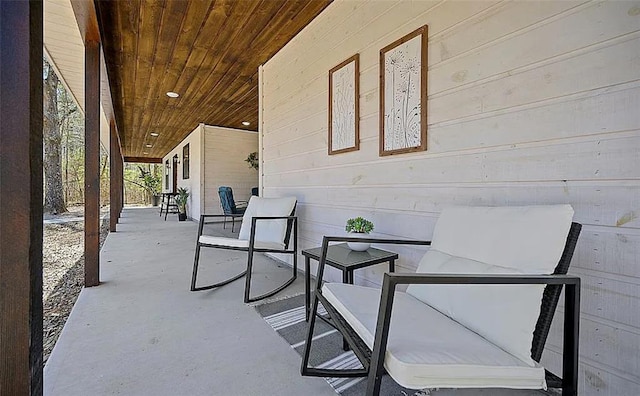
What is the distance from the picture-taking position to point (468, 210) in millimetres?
1420

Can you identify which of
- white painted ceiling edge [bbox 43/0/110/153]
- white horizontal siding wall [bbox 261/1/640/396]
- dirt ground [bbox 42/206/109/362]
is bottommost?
dirt ground [bbox 42/206/109/362]

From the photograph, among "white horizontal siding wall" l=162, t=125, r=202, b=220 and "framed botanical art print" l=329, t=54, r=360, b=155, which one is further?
"white horizontal siding wall" l=162, t=125, r=202, b=220

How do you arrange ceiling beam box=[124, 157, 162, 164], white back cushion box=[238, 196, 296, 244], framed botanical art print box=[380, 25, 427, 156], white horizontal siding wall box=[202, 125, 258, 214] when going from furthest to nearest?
ceiling beam box=[124, 157, 162, 164], white horizontal siding wall box=[202, 125, 258, 214], white back cushion box=[238, 196, 296, 244], framed botanical art print box=[380, 25, 427, 156]

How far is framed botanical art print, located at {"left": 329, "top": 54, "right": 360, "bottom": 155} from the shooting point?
2453 mm

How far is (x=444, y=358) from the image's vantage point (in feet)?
2.92

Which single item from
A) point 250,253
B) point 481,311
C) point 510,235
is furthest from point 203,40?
point 481,311

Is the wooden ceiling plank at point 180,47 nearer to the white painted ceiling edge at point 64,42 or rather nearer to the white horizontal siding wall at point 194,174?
the white painted ceiling edge at point 64,42

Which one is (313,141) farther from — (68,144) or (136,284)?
(68,144)

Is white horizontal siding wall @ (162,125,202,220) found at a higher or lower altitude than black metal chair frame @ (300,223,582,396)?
higher

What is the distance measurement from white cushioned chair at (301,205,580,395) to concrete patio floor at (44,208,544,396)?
42 cm

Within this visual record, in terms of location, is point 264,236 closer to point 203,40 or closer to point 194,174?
point 203,40

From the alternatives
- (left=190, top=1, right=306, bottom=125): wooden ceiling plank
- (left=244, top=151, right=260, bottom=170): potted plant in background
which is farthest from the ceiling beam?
(left=190, top=1, right=306, bottom=125): wooden ceiling plank

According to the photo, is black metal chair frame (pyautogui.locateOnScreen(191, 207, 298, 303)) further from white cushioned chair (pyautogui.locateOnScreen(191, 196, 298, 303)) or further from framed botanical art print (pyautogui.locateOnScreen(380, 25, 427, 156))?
framed botanical art print (pyautogui.locateOnScreen(380, 25, 427, 156))

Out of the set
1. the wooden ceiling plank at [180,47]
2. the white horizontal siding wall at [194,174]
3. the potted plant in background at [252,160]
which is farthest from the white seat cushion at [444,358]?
the white horizontal siding wall at [194,174]
